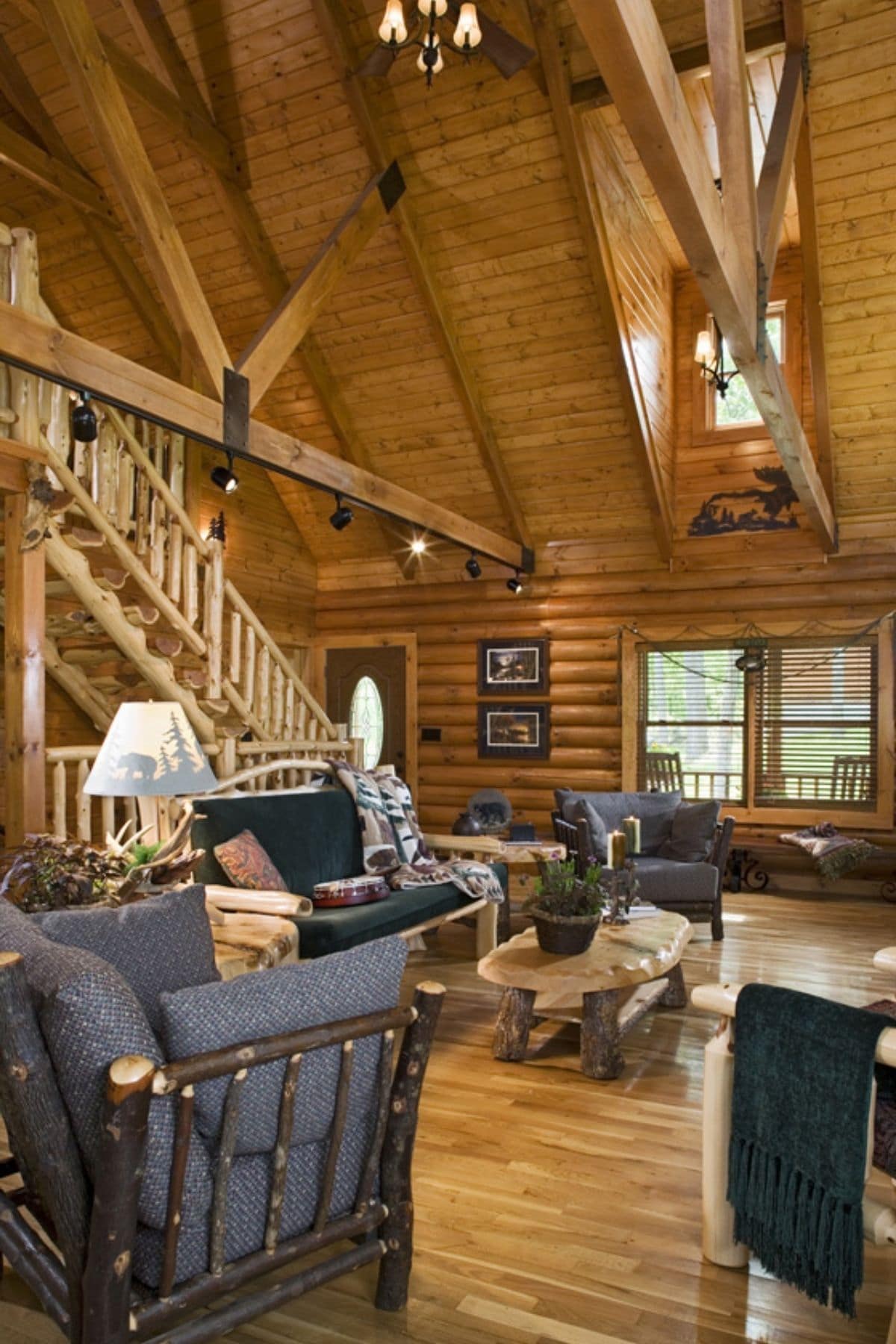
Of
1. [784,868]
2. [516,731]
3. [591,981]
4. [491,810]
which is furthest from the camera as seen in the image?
[516,731]

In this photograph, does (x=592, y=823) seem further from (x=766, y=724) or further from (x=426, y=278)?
(x=426, y=278)

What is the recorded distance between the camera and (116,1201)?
1677 millimetres

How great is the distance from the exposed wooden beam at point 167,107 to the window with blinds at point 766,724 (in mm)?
5494

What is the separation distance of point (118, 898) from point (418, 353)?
612cm

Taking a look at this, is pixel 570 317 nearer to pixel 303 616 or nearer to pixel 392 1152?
pixel 303 616

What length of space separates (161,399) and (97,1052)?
3672mm

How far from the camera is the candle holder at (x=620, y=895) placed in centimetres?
465

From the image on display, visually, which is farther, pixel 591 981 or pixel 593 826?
pixel 593 826

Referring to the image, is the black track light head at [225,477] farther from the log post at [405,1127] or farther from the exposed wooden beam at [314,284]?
the log post at [405,1127]

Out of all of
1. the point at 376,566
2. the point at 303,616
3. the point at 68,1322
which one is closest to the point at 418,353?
the point at 376,566

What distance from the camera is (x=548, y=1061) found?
412 cm

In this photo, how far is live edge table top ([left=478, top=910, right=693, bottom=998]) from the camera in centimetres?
374

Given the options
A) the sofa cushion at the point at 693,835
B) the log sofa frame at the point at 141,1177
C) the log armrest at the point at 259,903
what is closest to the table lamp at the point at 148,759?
the log armrest at the point at 259,903

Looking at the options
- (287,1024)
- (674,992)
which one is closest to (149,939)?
(287,1024)
